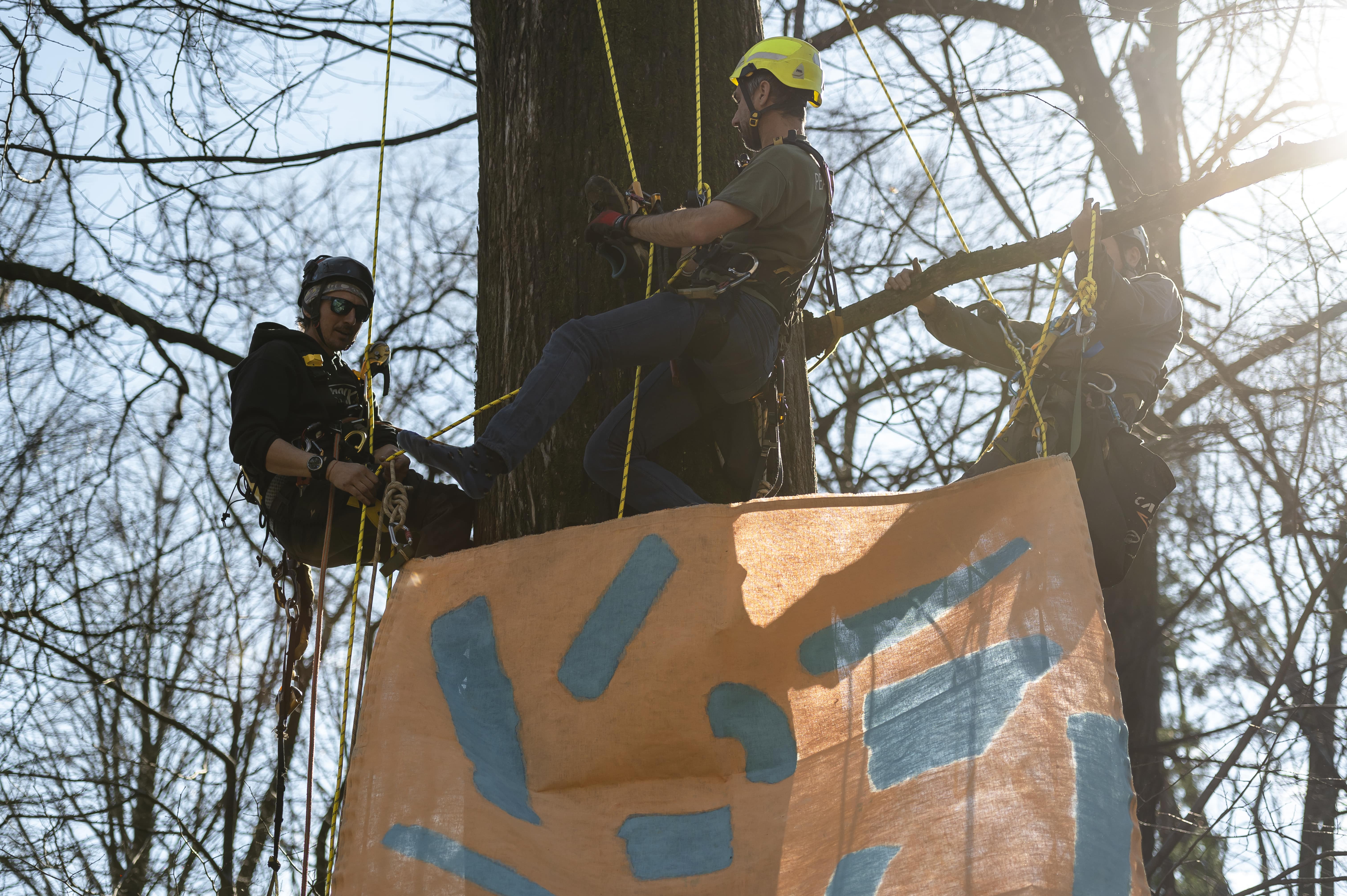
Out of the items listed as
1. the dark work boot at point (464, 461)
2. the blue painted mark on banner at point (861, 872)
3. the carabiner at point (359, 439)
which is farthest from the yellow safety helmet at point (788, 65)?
the blue painted mark on banner at point (861, 872)

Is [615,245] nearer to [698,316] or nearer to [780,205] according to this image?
[698,316]

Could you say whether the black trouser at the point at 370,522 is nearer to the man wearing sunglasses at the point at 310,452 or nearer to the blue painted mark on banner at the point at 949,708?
the man wearing sunglasses at the point at 310,452

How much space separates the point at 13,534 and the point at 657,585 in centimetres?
611

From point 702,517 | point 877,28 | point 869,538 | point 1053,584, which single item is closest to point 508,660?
point 702,517

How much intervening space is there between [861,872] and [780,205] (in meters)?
1.63

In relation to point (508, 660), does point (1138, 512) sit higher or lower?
higher

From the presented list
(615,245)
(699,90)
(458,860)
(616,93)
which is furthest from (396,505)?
(699,90)

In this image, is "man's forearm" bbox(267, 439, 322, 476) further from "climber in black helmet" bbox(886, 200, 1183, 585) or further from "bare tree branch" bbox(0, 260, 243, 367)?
"bare tree branch" bbox(0, 260, 243, 367)

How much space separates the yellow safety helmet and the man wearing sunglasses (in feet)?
4.25

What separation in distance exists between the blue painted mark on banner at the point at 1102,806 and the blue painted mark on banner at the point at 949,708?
14 centimetres

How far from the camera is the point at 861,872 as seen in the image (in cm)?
209

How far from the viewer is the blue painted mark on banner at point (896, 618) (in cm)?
254

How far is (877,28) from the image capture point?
20.9 ft

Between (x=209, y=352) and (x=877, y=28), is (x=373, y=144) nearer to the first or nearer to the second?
(x=209, y=352)
